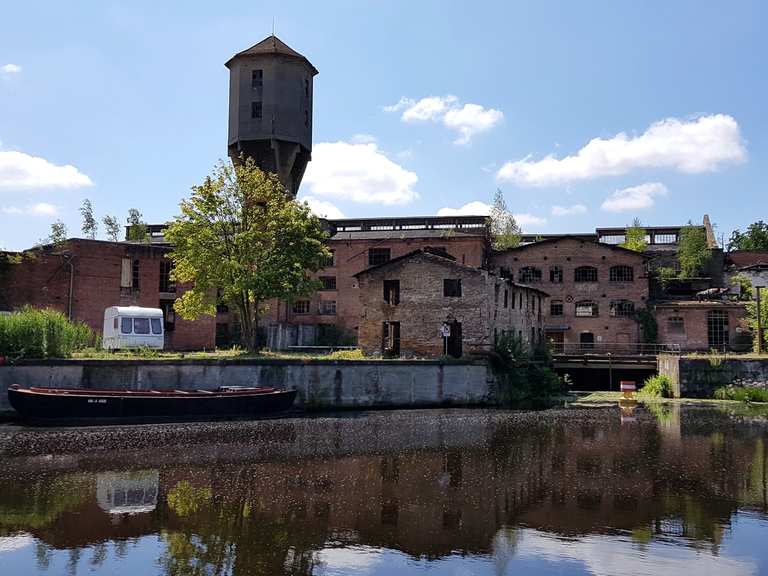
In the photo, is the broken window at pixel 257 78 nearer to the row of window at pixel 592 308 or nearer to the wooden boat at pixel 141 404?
the row of window at pixel 592 308

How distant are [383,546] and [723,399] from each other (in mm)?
25583

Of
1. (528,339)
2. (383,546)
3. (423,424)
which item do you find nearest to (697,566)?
(383,546)

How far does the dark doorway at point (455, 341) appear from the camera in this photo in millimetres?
30406

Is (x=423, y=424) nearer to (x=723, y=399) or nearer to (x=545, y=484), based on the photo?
(x=545, y=484)

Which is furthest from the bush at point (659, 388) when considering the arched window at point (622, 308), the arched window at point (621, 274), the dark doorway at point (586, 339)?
the arched window at point (621, 274)

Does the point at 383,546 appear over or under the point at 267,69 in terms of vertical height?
under

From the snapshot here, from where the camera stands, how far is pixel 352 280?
47000 millimetres

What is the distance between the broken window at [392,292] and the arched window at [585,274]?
18.3 meters

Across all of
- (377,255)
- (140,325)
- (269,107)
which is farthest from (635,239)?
(140,325)

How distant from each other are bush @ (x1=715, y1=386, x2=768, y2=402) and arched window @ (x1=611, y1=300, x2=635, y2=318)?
13811 mm

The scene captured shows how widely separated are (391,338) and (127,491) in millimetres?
19738

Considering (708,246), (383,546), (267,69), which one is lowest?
(383,546)

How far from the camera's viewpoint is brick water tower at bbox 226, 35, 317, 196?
4278 centimetres

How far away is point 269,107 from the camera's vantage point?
4272 centimetres
